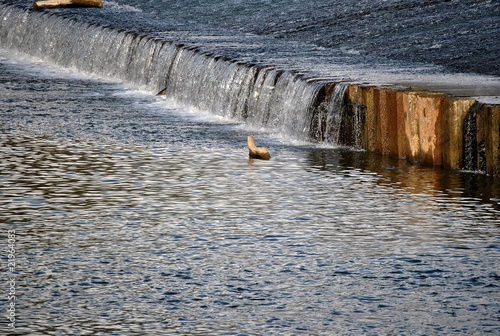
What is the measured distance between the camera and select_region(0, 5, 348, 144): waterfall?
15.0 m

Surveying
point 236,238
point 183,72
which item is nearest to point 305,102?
point 183,72

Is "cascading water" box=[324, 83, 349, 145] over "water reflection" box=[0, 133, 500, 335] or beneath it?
over

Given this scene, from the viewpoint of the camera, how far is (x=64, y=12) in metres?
25.5

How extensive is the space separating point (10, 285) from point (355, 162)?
4.99 metres

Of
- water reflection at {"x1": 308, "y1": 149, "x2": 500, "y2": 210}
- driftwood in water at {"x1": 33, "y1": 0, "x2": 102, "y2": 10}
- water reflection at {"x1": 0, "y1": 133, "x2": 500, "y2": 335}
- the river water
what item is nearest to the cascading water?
the river water

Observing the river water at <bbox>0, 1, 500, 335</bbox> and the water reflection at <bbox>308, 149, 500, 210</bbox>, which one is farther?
the water reflection at <bbox>308, 149, 500, 210</bbox>

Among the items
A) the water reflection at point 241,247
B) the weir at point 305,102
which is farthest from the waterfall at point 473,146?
the water reflection at point 241,247

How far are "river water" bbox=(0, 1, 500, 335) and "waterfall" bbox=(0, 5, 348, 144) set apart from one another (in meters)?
0.59

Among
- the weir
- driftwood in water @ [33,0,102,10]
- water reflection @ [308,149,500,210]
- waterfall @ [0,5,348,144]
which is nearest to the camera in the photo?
water reflection @ [308,149,500,210]

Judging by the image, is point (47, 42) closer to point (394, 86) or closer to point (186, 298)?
point (394, 86)

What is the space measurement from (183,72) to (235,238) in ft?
29.5

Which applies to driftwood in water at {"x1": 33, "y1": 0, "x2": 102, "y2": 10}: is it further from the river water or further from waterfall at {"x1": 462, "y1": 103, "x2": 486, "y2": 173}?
waterfall at {"x1": 462, "y1": 103, "x2": 486, "y2": 173}

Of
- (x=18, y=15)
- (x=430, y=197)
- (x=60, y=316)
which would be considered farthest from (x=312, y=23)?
(x=60, y=316)

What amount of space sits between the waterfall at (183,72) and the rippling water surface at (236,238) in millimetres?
609
